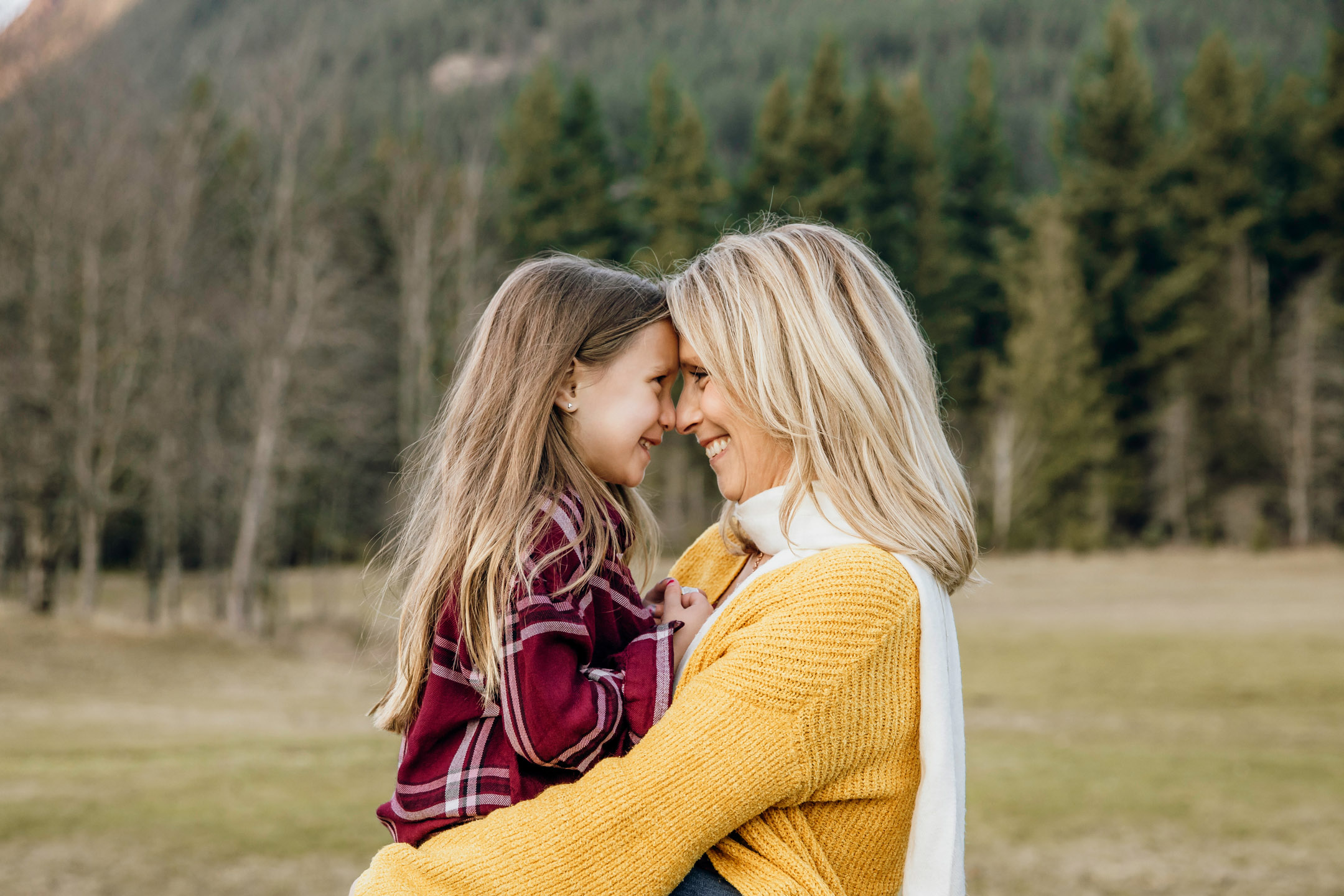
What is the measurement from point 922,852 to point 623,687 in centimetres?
50

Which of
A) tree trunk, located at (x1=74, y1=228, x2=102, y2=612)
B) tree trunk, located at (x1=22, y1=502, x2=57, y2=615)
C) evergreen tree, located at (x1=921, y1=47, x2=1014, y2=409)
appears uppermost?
evergreen tree, located at (x1=921, y1=47, x2=1014, y2=409)

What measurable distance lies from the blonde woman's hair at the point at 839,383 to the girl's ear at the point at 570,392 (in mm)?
226

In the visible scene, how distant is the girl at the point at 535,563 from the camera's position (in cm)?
168

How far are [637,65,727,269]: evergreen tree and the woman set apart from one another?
1077 inches

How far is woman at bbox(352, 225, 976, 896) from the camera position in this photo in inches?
59.6

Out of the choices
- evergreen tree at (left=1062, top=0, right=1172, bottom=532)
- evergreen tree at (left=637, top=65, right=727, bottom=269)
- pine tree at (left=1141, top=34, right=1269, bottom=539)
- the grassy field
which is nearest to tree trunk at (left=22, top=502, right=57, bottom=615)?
the grassy field

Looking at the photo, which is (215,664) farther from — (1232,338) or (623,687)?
(1232,338)

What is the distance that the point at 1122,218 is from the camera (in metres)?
32.6

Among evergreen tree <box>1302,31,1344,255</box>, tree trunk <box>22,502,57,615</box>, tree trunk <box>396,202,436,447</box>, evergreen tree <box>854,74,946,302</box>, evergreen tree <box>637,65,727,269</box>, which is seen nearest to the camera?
tree trunk <box>22,502,57,615</box>

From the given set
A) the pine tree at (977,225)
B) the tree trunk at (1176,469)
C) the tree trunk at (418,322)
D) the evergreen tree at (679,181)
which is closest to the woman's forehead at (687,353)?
the tree trunk at (418,322)

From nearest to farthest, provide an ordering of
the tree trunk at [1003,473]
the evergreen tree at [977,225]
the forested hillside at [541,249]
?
1. the forested hillside at [541,249]
2. the tree trunk at [1003,473]
3. the evergreen tree at [977,225]

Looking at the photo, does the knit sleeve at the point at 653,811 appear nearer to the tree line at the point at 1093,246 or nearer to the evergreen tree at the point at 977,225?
the tree line at the point at 1093,246

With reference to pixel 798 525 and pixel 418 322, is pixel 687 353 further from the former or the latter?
pixel 418 322

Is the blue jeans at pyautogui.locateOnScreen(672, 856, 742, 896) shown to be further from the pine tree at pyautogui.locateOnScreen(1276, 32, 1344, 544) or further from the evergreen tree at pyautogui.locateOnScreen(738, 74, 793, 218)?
the pine tree at pyautogui.locateOnScreen(1276, 32, 1344, 544)
